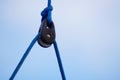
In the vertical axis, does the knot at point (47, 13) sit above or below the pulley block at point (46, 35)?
above

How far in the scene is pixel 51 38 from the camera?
65 centimetres

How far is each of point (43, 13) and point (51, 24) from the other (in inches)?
1.6

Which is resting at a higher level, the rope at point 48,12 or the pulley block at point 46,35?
the rope at point 48,12

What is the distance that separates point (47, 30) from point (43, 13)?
0.17 feet

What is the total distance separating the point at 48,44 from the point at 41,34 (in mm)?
37

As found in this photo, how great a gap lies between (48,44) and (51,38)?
0.07ft

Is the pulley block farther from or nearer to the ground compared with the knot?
nearer to the ground

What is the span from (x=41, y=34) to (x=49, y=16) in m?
0.06

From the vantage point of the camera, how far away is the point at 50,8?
0.63 metres

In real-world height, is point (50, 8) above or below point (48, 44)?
above

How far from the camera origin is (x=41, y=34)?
→ 24.7 inches

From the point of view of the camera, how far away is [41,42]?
626 mm

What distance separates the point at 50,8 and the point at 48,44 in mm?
104

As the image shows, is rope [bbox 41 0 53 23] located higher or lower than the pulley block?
higher
